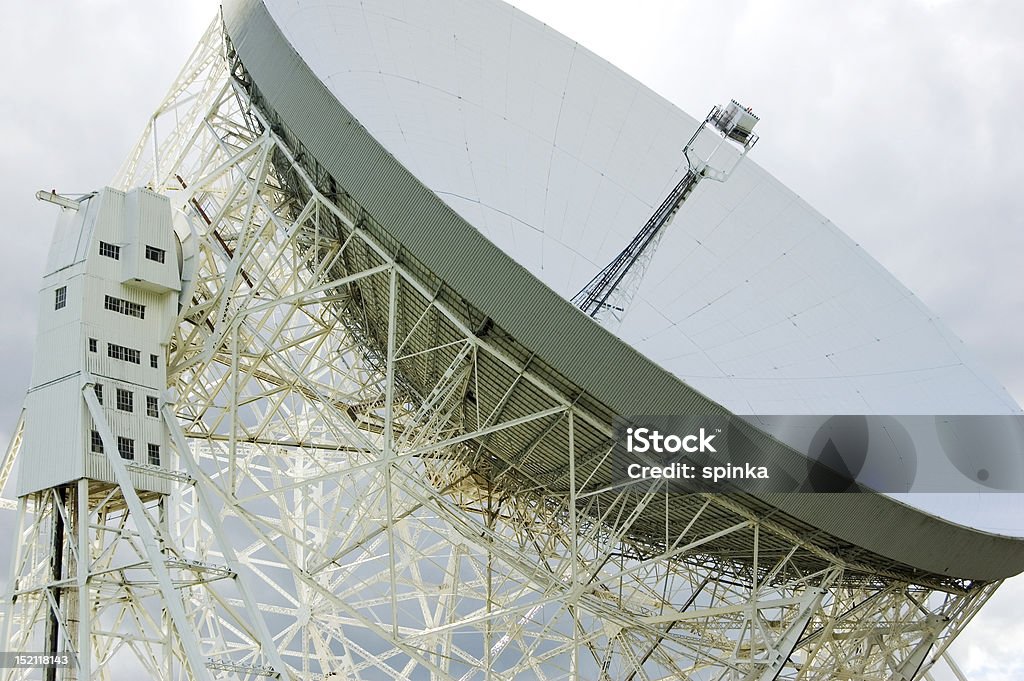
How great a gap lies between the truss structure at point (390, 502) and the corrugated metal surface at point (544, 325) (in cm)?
69

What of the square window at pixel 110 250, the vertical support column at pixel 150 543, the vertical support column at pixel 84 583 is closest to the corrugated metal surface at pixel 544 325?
the square window at pixel 110 250

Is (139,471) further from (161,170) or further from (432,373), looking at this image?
(161,170)

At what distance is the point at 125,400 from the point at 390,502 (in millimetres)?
4605

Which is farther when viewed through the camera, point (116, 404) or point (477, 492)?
point (477, 492)

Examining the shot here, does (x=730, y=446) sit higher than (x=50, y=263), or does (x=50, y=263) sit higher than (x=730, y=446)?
(x=50, y=263)

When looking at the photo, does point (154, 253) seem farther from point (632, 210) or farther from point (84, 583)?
point (632, 210)

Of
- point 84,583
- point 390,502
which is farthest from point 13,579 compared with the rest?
point 390,502

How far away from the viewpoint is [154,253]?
22.2 metres

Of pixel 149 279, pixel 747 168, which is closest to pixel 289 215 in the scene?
pixel 149 279

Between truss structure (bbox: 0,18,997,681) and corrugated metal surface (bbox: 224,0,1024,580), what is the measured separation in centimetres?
69

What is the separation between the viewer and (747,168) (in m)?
26.0

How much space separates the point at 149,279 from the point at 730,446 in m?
10.1
